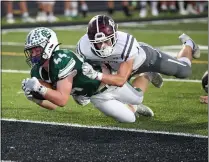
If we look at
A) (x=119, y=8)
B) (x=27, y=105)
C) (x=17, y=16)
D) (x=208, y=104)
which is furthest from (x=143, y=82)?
(x=119, y=8)

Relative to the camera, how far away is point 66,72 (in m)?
4.46

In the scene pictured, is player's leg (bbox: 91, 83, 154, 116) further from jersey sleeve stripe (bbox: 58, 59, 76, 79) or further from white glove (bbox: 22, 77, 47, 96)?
white glove (bbox: 22, 77, 47, 96)

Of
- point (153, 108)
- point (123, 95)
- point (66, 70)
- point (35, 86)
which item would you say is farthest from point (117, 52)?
point (153, 108)

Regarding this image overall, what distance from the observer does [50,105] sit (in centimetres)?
481

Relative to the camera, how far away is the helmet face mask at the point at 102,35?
463cm

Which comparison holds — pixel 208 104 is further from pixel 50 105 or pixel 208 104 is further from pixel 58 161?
pixel 58 161

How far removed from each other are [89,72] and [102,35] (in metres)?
0.31

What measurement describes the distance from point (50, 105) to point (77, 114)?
0.54 m

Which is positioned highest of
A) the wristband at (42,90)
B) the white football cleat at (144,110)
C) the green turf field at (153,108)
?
the wristband at (42,90)

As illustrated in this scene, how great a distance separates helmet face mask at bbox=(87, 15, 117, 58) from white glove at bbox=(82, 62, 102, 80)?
0.20 metres

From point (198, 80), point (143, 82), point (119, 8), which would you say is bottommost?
point (119, 8)

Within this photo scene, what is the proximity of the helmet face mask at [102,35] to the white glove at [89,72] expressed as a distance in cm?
→ 20

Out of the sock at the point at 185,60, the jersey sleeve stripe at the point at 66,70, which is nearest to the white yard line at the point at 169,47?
the sock at the point at 185,60

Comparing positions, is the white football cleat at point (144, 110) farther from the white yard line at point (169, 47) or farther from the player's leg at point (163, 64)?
the white yard line at point (169, 47)
